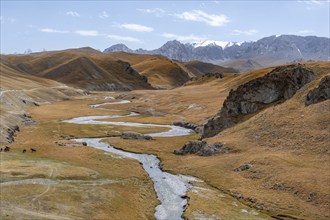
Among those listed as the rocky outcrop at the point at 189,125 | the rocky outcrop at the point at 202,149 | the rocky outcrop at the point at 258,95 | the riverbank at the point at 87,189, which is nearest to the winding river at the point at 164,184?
the riverbank at the point at 87,189

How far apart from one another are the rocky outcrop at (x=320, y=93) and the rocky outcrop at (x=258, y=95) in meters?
13.8

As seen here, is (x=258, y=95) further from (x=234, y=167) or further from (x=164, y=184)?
(x=164, y=184)

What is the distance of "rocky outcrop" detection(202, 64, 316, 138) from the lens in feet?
409

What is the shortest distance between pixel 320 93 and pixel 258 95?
24908mm

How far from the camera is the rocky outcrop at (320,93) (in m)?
106

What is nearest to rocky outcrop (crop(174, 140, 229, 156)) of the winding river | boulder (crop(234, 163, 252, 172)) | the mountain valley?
the mountain valley

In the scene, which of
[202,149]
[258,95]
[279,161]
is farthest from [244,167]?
[258,95]

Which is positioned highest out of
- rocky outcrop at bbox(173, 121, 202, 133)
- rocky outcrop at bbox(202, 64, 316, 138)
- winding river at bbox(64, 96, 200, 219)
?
rocky outcrop at bbox(202, 64, 316, 138)

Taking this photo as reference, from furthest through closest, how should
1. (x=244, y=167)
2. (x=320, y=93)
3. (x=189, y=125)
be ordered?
1. (x=189, y=125)
2. (x=320, y=93)
3. (x=244, y=167)

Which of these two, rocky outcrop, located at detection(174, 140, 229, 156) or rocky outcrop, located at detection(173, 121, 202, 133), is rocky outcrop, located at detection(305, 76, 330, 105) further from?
rocky outcrop, located at detection(173, 121, 202, 133)

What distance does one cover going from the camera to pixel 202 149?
10744 cm

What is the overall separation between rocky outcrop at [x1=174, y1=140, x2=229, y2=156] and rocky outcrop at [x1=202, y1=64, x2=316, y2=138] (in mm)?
14215

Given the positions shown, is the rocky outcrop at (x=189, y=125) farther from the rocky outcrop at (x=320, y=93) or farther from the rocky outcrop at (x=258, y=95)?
the rocky outcrop at (x=320, y=93)

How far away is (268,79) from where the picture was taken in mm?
131125
